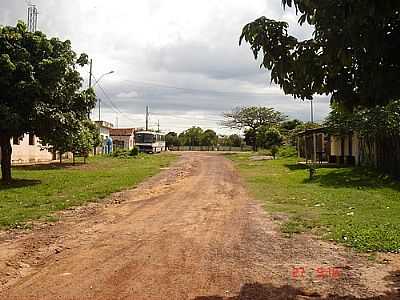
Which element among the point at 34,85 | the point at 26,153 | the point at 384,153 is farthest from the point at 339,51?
the point at 26,153

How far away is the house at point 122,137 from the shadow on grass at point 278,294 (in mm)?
80648

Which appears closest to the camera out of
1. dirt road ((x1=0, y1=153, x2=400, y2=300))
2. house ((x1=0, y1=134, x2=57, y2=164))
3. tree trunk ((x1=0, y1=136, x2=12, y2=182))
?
dirt road ((x1=0, y1=153, x2=400, y2=300))

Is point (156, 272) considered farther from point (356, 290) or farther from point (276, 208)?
point (276, 208)

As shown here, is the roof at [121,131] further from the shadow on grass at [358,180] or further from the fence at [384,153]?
the shadow on grass at [358,180]

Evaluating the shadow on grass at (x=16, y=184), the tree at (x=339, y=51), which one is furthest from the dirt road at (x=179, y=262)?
the shadow on grass at (x=16, y=184)

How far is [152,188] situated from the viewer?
20.1 meters

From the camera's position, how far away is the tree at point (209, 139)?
110 metres

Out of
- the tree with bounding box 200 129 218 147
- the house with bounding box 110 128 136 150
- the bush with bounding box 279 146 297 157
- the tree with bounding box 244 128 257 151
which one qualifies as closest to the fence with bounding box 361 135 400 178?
the bush with bounding box 279 146 297 157

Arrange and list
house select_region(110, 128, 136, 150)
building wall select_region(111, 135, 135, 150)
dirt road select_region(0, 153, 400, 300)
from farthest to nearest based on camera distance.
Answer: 1. house select_region(110, 128, 136, 150)
2. building wall select_region(111, 135, 135, 150)
3. dirt road select_region(0, 153, 400, 300)

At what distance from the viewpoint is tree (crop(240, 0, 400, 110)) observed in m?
5.04

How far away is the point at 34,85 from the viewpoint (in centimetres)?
1930

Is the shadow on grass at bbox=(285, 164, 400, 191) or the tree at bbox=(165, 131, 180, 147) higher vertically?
the tree at bbox=(165, 131, 180, 147)

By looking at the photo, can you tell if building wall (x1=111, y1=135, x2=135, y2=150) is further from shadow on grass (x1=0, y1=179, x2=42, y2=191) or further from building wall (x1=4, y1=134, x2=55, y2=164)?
shadow on grass (x1=0, y1=179, x2=42, y2=191)

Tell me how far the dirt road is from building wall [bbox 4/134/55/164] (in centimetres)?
2673
